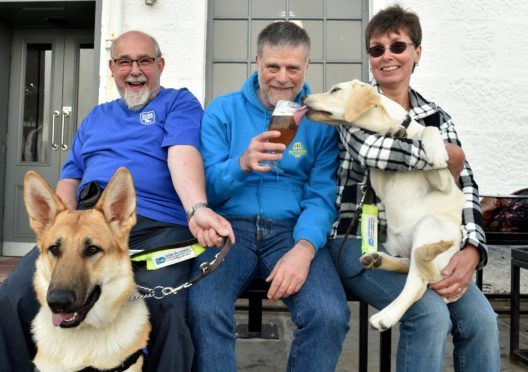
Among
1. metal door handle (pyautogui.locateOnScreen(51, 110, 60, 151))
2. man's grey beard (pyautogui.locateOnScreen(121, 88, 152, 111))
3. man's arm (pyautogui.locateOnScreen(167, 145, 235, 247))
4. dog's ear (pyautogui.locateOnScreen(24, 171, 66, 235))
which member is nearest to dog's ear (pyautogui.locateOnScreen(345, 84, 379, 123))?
man's arm (pyautogui.locateOnScreen(167, 145, 235, 247))

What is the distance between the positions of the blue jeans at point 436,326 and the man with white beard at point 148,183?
694mm

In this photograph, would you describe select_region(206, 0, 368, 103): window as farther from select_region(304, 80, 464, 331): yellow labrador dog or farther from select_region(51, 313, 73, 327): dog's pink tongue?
select_region(51, 313, 73, 327): dog's pink tongue

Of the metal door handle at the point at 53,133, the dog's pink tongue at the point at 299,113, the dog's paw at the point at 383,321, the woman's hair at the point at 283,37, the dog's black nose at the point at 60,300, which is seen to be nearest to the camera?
the dog's black nose at the point at 60,300

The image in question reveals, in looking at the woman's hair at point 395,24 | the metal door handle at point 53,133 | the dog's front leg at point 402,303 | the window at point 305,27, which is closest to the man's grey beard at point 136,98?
the woman's hair at point 395,24

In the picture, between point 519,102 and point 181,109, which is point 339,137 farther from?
point 519,102

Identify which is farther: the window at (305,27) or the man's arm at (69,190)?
the window at (305,27)

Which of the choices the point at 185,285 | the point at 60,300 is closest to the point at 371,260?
the point at 185,285

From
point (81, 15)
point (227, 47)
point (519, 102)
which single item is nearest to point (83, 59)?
point (81, 15)

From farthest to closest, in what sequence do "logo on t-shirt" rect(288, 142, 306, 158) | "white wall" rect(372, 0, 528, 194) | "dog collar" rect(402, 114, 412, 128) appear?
"white wall" rect(372, 0, 528, 194), "logo on t-shirt" rect(288, 142, 306, 158), "dog collar" rect(402, 114, 412, 128)

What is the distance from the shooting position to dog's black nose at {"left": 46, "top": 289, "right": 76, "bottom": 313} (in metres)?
1.60

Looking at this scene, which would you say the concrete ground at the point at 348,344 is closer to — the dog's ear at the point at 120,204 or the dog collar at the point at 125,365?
the dog collar at the point at 125,365

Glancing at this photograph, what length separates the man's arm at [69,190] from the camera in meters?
2.57

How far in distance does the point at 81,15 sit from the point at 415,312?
16.7 ft

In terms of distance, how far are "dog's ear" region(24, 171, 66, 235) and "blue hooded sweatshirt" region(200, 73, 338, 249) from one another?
2.30ft
